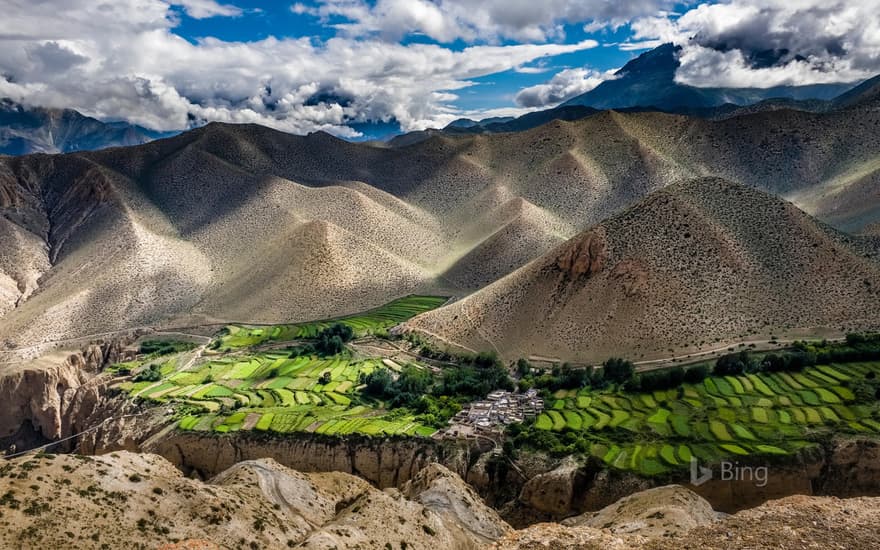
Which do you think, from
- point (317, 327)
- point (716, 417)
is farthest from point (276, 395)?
point (716, 417)

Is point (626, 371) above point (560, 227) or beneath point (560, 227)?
beneath

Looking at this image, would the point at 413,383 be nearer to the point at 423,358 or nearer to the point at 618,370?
the point at 423,358

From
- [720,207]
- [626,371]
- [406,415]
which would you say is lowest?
[406,415]

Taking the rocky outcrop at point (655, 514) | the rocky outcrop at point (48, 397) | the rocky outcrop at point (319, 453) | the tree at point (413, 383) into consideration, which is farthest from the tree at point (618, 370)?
the rocky outcrop at point (48, 397)

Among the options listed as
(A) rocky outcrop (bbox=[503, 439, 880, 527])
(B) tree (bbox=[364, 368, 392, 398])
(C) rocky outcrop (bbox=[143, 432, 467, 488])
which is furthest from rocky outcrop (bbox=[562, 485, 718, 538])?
(B) tree (bbox=[364, 368, 392, 398])

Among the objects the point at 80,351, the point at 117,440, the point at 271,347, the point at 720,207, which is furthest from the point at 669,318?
the point at 80,351

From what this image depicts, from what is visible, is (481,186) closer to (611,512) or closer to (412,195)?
(412,195)

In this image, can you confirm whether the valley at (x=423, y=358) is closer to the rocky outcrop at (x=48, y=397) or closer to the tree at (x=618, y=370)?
the tree at (x=618, y=370)
